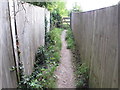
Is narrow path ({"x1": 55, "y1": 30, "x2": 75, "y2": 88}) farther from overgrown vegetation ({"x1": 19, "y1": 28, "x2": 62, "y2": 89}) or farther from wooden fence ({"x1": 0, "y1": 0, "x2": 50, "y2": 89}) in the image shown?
wooden fence ({"x1": 0, "y1": 0, "x2": 50, "y2": 89})

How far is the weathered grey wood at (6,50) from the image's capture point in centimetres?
185

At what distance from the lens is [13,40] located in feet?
7.38

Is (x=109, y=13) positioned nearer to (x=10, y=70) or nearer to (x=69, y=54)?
(x=10, y=70)

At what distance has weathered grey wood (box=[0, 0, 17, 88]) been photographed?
1.85m

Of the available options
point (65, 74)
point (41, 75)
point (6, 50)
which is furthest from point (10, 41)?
point (65, 74)

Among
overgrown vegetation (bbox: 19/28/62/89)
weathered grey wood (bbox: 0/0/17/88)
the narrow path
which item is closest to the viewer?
weathered grey wood (bbox: 0/0/17/88)

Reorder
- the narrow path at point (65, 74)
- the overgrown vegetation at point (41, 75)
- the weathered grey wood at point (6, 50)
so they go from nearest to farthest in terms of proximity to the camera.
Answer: the weathered grey wood at point (6, 50), the overgrown vegetation at point (41, 75), the narrow path at point (65, 74)

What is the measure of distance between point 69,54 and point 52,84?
8.91 ft

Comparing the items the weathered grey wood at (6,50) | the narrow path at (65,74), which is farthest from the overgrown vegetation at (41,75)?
the weathered grey wood at (6,50)

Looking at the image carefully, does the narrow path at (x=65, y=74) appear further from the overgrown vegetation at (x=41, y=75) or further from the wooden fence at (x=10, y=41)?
the wooden fence at (x=10, y=41)

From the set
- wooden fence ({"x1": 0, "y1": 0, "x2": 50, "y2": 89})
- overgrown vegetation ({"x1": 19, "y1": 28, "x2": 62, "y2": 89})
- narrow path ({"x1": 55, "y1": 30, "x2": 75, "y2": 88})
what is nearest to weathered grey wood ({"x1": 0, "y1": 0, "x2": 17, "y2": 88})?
wooden fence ({"x1": 0, "y1": 0, "x2": 50, "y2": 89})

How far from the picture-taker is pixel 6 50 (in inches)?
78.1

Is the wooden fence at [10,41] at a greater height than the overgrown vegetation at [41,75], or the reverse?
the wooden fence at [10,41]

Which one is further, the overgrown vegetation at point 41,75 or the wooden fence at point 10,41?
the overgrown vegetation at point 41,75
